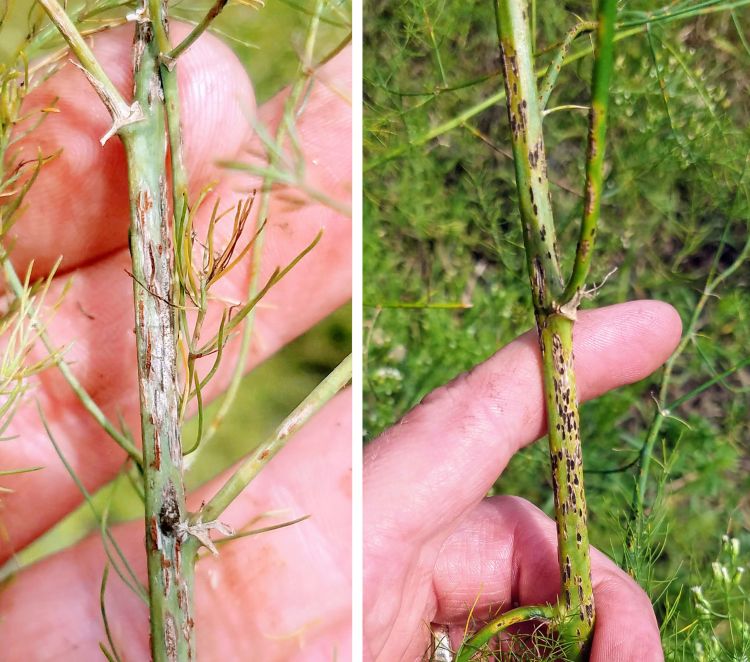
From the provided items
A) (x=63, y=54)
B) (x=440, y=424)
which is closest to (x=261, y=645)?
(x=440, y=424)

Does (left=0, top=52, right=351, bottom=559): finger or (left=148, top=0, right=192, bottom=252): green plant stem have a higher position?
(left=148, top=0, right=192, bottom=252): green plant stem

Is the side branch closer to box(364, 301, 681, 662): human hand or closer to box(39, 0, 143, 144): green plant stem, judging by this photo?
box(364, 301, 681, 662): human hand

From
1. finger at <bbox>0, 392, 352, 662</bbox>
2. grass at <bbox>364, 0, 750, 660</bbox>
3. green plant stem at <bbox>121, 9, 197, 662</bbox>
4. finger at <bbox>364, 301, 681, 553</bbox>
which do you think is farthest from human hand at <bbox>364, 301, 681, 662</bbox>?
grass at <bbox>364, 0, 750, 660</bbox>

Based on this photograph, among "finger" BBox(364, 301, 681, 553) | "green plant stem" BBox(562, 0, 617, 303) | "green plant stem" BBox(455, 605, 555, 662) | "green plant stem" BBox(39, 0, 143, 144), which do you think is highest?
"green plant stem" BBox(39, 0, 143, 144)

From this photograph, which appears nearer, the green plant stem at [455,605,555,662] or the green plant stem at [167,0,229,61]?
the green plant stem at [167,0,229,61]

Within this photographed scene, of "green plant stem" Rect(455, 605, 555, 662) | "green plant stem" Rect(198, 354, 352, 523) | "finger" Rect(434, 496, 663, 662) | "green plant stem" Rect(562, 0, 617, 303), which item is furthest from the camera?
"finger" Rect(434, 496, 663, 662)

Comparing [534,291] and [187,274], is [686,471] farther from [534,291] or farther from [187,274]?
[187,274]
